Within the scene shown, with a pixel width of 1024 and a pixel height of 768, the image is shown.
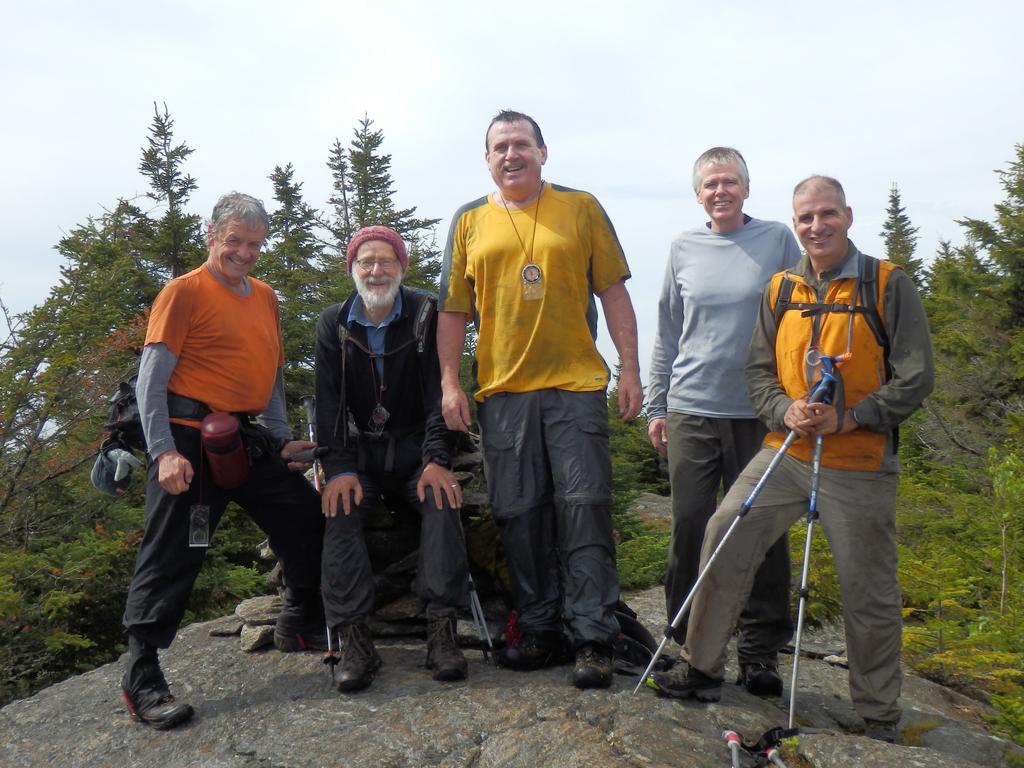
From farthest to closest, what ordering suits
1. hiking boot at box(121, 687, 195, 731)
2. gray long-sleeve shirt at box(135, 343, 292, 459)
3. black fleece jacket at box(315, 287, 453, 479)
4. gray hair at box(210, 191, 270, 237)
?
black fleece jacket at box(315, 287, 453, 479) → gray hair at box(210, 191, 270, 237) → gray long-sleeve shirt at box(135, 343, 292, 459) → hiking boot at box(121, 687, 195, 731)

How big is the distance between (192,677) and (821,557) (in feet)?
14.6

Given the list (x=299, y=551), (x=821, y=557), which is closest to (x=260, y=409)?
(x=299, y=551)

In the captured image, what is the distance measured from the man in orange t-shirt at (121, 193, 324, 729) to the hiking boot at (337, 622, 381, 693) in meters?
0.68

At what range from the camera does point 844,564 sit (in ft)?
12.4

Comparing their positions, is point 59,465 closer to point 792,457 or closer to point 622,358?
point 622,358

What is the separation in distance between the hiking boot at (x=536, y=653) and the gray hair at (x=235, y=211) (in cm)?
286

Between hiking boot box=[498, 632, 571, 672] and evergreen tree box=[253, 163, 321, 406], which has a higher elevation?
evergreen tree box=[253, 163, 321, 406]

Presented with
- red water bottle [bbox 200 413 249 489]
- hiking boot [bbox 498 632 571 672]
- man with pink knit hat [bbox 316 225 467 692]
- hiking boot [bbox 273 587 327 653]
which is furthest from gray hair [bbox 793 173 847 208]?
hiking boot [bbox 273 587 327 653]

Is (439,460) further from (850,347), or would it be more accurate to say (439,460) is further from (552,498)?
(850,347)

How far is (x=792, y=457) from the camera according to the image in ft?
13.1

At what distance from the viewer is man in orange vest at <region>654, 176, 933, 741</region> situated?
3742 mm

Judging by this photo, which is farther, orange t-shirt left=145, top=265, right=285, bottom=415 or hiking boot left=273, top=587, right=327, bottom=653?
hiking boot left=273, top=587, right=327, bottom=653

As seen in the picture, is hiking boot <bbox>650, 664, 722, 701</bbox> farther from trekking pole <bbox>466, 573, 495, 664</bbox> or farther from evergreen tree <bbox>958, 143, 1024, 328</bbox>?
evergreen tree <bbox>958, 143, 1024, 328</bbox>

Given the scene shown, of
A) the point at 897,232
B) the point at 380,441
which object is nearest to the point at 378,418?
the point at 380,441
